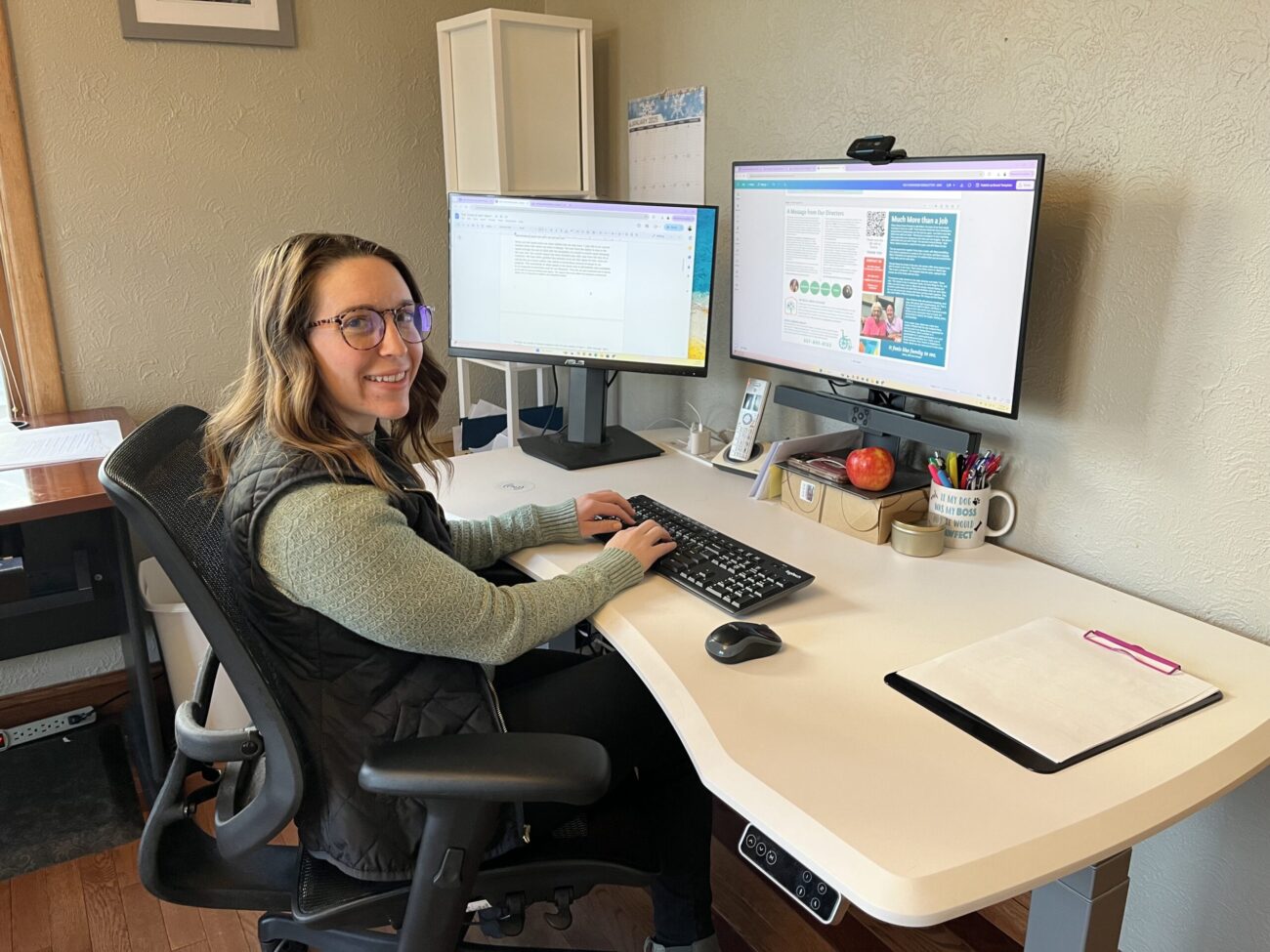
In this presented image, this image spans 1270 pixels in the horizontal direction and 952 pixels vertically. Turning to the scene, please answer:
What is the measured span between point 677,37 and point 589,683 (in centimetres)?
148

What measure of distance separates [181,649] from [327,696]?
1.20m

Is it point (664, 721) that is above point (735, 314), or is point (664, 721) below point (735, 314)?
below

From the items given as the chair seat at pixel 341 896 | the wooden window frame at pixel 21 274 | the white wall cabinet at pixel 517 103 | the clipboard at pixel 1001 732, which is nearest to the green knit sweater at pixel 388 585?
the chair seat at pixel 341 896

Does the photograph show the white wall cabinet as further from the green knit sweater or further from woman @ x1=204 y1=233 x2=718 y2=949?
the green knit sweater

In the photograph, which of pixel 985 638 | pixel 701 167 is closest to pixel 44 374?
pixel 701 167

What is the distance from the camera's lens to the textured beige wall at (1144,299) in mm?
1172

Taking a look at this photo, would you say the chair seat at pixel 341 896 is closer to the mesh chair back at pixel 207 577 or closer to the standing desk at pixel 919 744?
the mesh chair back at pixel 207 577

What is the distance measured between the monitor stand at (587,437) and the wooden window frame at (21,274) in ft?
3.66

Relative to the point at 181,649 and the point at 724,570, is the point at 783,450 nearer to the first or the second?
the point at 724,570

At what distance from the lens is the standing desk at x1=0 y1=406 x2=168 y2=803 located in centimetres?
174

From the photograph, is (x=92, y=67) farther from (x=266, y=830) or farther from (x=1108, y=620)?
(x=1108, y=620)

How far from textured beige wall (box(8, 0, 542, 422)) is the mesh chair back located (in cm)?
133

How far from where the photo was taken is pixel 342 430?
1.16 metres

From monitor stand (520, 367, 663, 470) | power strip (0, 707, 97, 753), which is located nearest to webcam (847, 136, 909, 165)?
monitor stand (520, 367, 663, 470)
